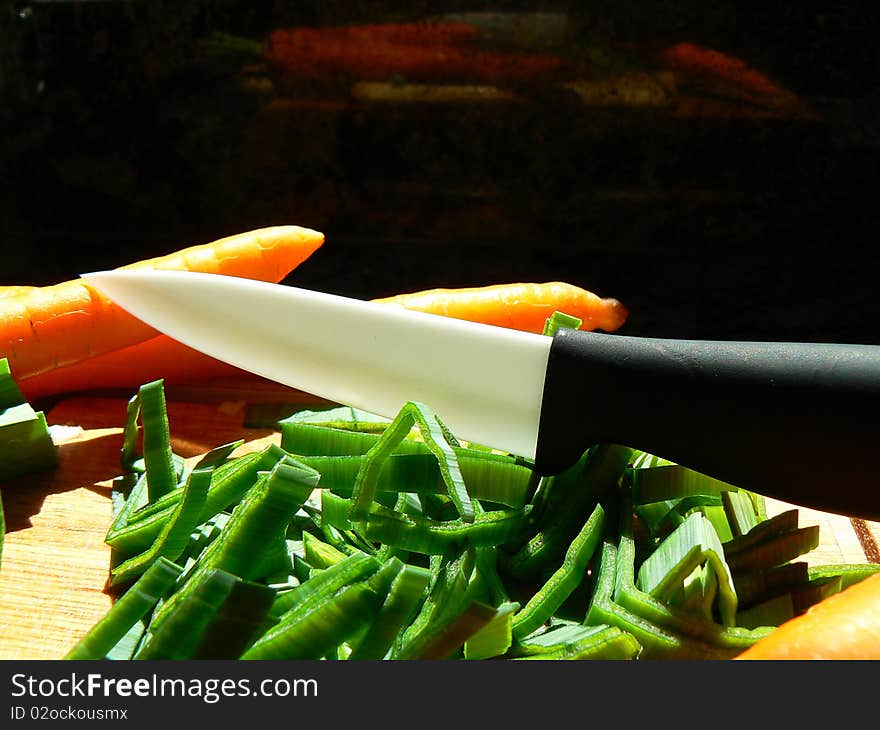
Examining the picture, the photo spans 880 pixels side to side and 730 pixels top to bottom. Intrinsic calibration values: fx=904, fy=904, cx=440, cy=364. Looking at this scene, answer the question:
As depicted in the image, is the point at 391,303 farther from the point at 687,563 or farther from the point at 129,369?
the point at 687,563

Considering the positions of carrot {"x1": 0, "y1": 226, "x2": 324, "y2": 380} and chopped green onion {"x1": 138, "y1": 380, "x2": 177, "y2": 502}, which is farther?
carrot {"x1": 0, "y1": 226, "x2": 324, "y2": 380}

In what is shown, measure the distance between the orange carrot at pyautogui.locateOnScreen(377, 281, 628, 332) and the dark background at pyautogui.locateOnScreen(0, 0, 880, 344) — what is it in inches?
17.9

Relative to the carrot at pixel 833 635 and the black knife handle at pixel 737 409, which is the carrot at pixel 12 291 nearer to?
the black knife handle at pixel 737 409

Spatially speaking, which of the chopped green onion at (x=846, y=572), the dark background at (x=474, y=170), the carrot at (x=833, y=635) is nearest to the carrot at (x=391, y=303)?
the dark background at (x=474, y=170)

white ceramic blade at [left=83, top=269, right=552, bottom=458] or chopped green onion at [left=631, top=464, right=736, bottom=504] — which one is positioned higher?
white ceramic blade at [left=83, top=269, right=552, bottom=458]

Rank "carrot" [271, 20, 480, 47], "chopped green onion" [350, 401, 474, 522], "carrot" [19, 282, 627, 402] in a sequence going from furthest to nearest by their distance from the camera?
"carrot" [271, 20, 480, 47] → "carrot" [19, 282, 627, 402] → "chopped green onion" [350, 401, 474, 522]

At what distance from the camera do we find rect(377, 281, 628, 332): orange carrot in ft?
5.15

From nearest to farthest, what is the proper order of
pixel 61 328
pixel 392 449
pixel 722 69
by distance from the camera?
pixel 392 449
pixel 61 328
pixel 722 69

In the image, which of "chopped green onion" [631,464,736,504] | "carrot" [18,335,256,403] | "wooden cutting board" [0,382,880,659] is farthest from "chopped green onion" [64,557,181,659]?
"carrot" [18,335,256,403]

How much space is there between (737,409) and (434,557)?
0.36m

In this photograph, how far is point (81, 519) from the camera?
118 centimetres

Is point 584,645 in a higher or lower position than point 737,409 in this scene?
lower

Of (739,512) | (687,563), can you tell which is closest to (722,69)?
(739,512)

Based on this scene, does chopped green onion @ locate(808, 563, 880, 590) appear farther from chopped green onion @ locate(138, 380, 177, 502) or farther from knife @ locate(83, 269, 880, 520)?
chopped green onion @ locate(138, 380, 177, 502)
